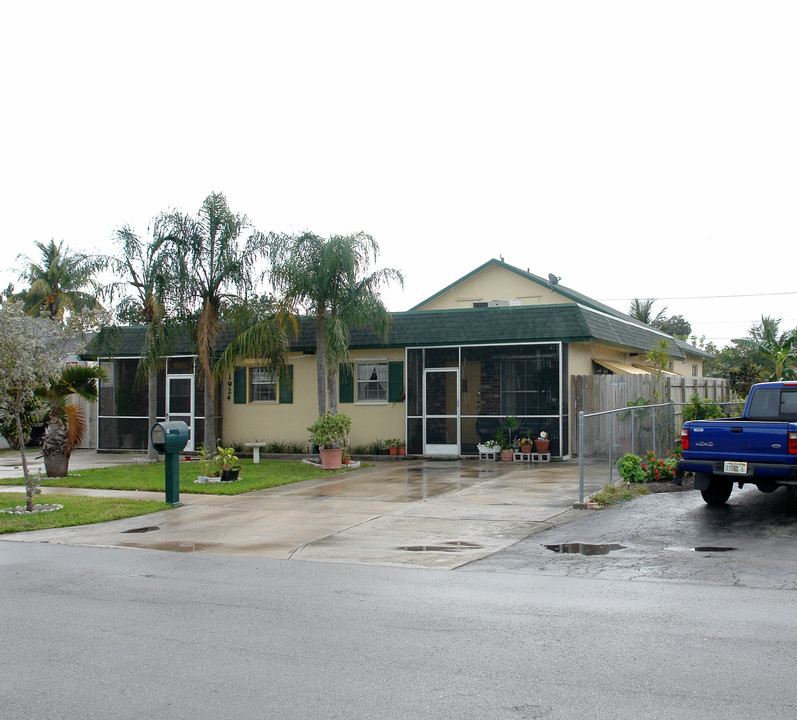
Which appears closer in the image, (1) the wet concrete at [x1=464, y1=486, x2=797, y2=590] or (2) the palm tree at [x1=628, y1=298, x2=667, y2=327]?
(1) the wet concrete at [x1=464, y1=486, x2=797, y2=590]

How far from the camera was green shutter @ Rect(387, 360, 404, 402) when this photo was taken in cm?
2219

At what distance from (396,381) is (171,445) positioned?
379 inches

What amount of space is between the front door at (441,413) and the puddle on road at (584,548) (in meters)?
11.5

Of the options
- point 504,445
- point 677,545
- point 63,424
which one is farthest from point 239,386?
point 677,545

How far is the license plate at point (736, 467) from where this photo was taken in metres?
11.7

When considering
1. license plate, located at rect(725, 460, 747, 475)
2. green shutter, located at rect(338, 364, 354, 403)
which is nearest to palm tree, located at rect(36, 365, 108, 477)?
green shutter, located at rect(338, 364, 354, 403)

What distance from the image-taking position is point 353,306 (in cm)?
1986

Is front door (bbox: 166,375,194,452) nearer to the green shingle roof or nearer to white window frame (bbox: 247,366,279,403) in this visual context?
the green shingle roof

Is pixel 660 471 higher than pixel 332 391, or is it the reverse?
pixel 332 391

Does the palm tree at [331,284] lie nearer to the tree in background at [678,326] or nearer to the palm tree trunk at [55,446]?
the palm tree trunk at [55,446]

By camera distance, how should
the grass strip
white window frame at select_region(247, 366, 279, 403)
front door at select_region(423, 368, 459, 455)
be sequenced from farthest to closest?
white window frame at select_region(247, 366, 279, 403), front door at select_region(423, 368, 459, 455), the grass strip

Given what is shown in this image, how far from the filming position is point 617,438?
1545 cm

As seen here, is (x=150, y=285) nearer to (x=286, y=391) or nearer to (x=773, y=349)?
(x=286, y=391)

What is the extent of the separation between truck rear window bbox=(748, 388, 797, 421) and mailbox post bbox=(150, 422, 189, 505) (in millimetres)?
9395
